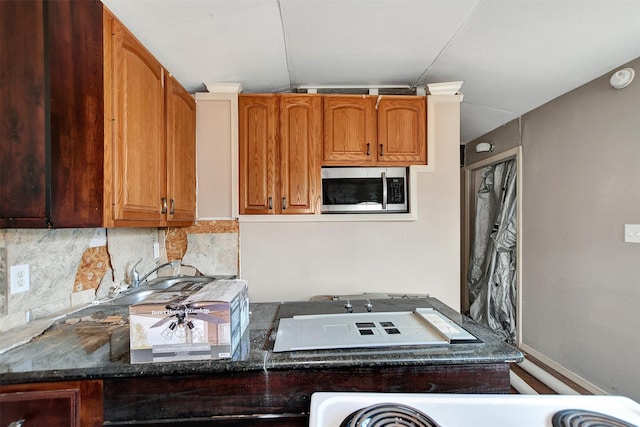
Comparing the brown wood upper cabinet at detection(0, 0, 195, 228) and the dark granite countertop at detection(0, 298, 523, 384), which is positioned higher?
the brown wood upper cabinet at detection(0, 0, 195, 228)

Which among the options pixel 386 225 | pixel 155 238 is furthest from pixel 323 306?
pixel 155 238

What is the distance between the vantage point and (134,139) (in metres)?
1.30

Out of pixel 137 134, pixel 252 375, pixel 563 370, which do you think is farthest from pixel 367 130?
pixel 563 370

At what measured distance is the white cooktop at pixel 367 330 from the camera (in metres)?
0.98

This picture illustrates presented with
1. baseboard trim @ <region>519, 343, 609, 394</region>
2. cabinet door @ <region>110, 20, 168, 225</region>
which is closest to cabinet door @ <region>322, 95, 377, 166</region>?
cabinet door @ <region>110, 20, 168, 225</region>

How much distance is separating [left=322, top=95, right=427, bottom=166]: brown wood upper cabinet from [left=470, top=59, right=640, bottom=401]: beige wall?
4.13 feet

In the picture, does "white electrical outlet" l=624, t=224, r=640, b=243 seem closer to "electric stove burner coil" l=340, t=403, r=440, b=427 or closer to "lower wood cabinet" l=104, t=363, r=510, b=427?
"lower wood cabinet" l=104, t=363, r=510, b=427

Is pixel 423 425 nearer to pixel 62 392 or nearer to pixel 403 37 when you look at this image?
pixel 62 392

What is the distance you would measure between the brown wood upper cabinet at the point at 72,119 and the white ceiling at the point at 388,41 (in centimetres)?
34

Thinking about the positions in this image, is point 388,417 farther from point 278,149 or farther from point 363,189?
point 278,149

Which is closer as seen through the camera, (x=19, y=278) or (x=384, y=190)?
(x=19, y=278)

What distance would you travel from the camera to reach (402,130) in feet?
6.90

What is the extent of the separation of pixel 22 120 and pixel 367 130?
1853 millimetres

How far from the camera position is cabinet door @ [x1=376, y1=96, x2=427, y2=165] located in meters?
A: 2.08
